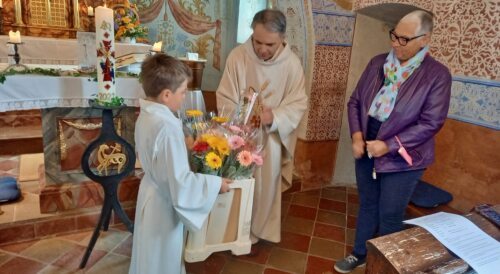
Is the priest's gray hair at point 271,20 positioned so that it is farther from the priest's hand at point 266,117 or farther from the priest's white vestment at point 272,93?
the priest's hand at point 266,117

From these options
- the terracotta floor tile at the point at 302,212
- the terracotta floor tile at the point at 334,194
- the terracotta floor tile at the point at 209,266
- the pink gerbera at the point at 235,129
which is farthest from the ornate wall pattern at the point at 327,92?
the pink gerbera at the point at 235,129

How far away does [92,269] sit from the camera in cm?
220

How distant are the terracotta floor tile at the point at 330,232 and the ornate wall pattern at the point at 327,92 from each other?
39.0 inches

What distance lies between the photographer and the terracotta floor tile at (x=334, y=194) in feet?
11.9

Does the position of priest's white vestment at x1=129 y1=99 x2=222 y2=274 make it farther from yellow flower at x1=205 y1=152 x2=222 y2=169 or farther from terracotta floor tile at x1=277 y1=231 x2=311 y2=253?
terracotta floor tile at x1=277 y1=231 x2=311 y2=253

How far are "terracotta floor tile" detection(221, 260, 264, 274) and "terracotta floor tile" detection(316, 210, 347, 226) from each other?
3.16 feet

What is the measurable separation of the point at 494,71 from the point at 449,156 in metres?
0.75

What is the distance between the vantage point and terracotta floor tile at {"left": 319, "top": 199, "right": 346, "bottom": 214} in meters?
3.38

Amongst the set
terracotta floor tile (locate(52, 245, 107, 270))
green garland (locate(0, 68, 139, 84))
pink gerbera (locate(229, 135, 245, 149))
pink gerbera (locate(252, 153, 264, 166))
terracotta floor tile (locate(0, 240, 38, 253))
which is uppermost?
green garland (locate(0, 68, 139, 84))

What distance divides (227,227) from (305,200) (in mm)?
1678

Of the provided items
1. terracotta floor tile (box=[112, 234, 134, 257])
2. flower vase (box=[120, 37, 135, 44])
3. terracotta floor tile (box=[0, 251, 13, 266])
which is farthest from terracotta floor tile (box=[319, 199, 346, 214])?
flower vase (box=[120, 37, 135, 44])

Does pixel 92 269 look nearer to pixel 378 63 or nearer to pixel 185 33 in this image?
pixel 378 63

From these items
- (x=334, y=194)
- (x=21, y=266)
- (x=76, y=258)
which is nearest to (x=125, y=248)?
(x=76, y=258)

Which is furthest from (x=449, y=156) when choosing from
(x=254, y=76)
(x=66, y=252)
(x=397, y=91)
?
(x=66, y=252)
